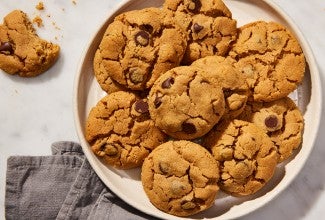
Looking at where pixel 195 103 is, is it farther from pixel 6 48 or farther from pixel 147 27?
pixel 6 48

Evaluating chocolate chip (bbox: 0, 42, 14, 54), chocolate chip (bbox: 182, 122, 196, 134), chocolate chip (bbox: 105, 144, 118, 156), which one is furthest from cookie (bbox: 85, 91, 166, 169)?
chocolate chip (bbox: 0, 42, 14, 54)

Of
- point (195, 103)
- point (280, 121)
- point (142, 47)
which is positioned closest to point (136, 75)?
point (142, 47)

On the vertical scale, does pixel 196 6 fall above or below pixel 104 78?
above

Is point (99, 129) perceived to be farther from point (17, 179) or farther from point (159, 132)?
point (17, 179)

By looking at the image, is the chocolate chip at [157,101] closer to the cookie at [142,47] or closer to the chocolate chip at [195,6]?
the cookie at [142,47]

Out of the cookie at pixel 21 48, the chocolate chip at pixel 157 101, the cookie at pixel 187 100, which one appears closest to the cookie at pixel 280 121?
the cookie at pixel 187 100

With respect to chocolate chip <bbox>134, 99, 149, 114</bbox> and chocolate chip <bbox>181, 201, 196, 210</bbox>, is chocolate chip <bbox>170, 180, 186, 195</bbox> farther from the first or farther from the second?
chocolate chip <bbox>134, 99, 149, 114</bbox>
